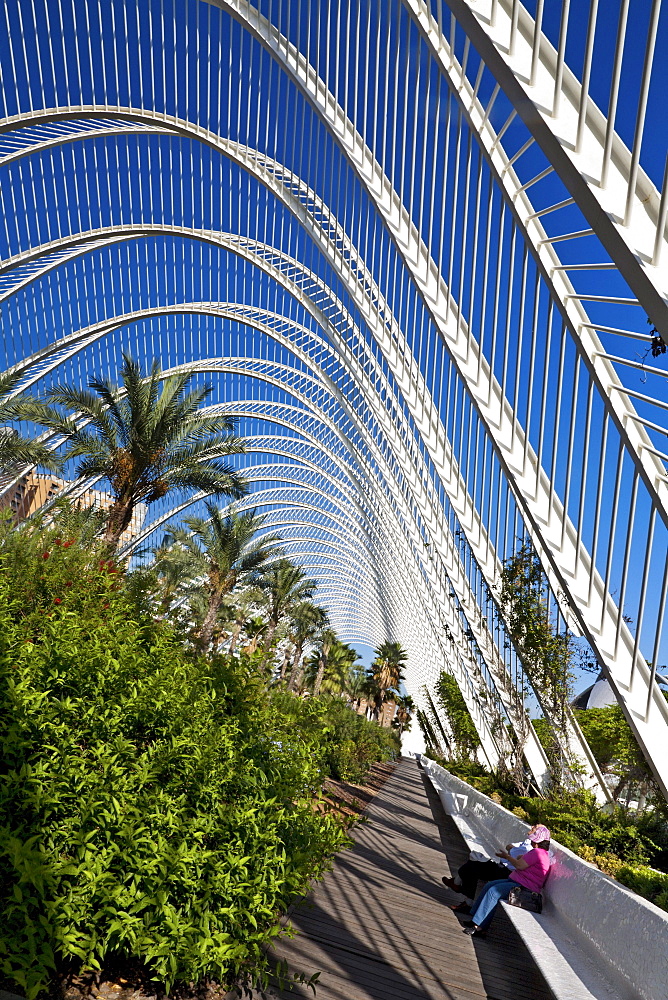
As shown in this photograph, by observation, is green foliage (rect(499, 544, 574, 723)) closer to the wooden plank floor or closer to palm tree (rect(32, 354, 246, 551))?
the wooden plank floor

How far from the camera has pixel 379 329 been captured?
47.6ft

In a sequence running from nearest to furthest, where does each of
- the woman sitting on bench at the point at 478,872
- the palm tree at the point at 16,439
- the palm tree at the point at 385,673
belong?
the woman sitting on bench at the point at 478,872
the palm tree at the point at 16,439
the palm tree at the point at 385,673

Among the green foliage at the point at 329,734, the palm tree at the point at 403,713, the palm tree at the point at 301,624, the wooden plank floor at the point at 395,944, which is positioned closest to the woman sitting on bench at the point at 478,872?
the wooden plank floor at the point at 395,944

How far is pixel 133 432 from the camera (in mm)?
19594

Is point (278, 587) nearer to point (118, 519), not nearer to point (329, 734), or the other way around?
point (118, 519)

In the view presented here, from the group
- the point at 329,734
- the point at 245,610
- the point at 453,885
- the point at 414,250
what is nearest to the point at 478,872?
the point at 453,885

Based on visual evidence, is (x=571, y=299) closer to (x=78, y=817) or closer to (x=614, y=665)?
(x=614, y=665)

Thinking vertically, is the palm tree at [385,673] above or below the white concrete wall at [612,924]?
above

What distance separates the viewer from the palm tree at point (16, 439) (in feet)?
67.6

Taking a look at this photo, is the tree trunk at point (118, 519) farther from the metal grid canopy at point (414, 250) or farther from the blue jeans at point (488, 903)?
the blue jeans at point (488, 903)

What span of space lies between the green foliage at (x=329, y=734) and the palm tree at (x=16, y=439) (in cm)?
1081

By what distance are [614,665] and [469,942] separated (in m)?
2.56

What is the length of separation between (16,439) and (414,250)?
1663cm

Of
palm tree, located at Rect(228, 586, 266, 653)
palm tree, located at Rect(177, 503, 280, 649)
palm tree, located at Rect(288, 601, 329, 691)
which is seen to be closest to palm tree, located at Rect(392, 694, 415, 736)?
palm tree, located at Rect(228, 586, 266, 653)
